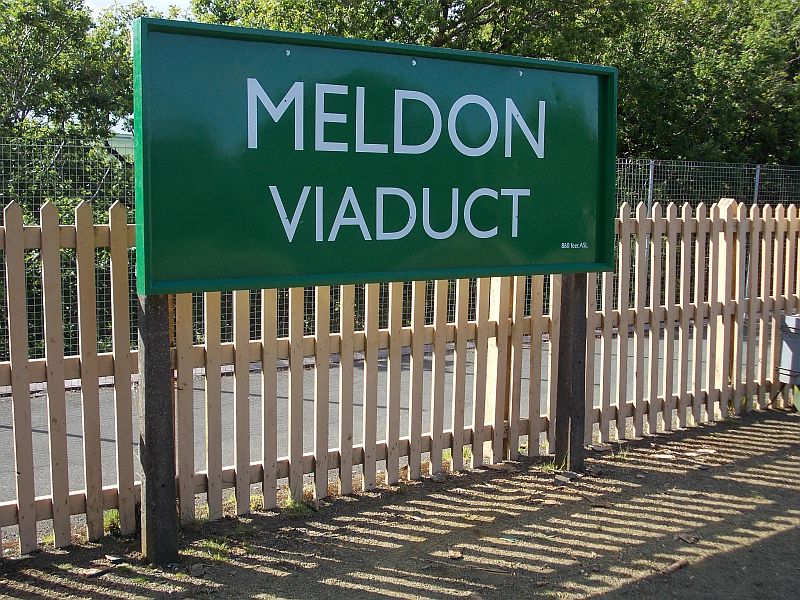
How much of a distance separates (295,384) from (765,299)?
443cm

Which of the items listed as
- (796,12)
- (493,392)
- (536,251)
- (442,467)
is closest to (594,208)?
(536,251)

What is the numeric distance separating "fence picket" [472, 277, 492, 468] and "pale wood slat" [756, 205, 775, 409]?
288 centimetres

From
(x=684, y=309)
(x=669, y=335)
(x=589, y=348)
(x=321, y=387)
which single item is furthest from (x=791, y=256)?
(x=321, y=387)

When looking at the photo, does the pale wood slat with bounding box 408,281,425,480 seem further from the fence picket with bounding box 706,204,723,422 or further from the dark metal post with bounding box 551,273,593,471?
the fence picket with bounding box 706,204,723,422

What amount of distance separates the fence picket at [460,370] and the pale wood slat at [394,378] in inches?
17.1

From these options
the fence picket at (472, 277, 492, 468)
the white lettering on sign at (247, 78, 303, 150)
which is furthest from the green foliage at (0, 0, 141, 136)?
the white lettering on sign at (247, 78, 303, 150)

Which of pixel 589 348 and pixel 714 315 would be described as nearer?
pixel 589 348

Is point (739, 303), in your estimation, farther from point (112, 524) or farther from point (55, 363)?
point (55, 363)

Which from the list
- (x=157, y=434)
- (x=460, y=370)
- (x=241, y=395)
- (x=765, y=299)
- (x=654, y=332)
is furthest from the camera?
(x=765, y=299)

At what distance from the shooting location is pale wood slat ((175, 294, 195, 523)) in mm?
4344

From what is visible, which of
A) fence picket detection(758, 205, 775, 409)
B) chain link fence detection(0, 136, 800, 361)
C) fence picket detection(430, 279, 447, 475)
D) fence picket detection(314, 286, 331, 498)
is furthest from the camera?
chain link fence detection(0, 136, 800, 361)

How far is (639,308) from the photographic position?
249 inches

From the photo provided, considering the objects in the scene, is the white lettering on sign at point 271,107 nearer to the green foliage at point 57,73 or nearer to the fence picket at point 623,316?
the fence picket at point 623,316

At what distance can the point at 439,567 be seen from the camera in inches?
164
